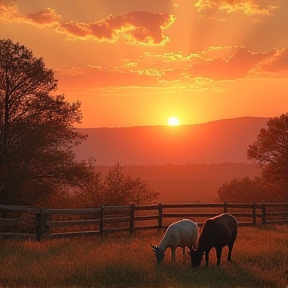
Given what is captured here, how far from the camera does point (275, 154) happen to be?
43000mm

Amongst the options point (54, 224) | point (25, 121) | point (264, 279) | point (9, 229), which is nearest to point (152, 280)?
point (264, 279)

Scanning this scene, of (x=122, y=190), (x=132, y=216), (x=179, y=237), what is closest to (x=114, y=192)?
(x=122, y=190)

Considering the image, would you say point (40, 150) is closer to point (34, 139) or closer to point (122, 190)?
point (34, 139)

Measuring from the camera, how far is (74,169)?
2538 cm

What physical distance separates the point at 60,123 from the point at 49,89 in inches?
77.7

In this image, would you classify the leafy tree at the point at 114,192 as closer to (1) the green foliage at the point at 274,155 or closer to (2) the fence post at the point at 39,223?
(2) the fence post at the point at 39,223

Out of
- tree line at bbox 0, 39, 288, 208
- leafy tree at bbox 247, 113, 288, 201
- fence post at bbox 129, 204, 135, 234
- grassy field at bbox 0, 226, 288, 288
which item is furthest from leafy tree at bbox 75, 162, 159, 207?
leafy tree at bbox 247, 113, 288, 201

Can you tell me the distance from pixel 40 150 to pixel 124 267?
13.0 m

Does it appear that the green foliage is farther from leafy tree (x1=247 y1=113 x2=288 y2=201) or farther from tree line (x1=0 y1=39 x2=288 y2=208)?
tree line (x1=0 y1=39 x2=288 y2=208)

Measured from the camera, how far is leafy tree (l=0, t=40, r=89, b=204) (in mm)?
23656

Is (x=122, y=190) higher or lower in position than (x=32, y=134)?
lower

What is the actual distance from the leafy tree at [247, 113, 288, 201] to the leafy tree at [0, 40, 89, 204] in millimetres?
22291

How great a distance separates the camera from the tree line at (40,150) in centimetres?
2378

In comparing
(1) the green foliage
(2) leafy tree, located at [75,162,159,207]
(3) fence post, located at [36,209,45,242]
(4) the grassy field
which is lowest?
(4) the grassy field
